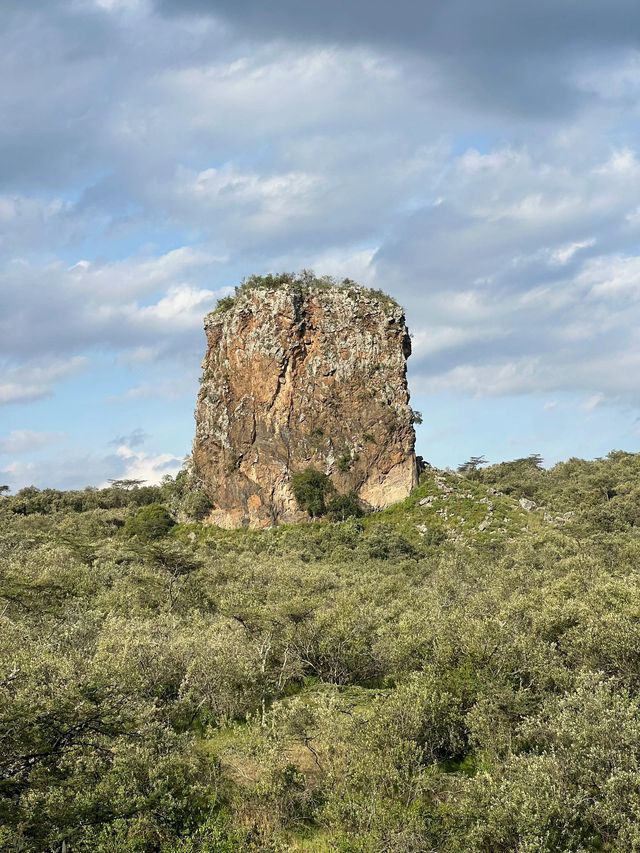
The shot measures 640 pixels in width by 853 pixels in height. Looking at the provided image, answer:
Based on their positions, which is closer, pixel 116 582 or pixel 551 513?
pixel 116 582

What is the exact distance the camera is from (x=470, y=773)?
2022 centimetres

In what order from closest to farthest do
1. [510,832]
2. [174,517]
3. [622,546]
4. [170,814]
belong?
[510,832]
[170,814]
[622,546]
[174,517]

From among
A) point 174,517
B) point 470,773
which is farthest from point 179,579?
point 174,517

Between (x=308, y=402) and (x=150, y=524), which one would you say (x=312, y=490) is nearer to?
(x=308, y=402)

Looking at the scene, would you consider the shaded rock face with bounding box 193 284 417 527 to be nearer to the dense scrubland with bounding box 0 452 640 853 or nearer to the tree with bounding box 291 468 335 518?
the tree with bounding box 291 468 335 518

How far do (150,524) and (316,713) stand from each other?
68.9 m

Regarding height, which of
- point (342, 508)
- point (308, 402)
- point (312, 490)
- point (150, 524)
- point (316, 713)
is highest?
point (308, 402)

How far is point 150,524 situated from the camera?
8656 cm

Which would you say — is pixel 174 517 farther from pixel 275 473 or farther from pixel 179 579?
pixel 179 579

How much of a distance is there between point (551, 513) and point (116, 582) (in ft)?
169

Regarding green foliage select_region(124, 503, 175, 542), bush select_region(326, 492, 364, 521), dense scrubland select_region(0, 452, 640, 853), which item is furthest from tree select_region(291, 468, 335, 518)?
dense scrubland select_region(0, 452, 640, 853)

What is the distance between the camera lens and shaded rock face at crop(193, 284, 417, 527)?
8419 cm

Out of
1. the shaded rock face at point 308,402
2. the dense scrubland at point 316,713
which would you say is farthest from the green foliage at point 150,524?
the dense scrubland at point 316,713

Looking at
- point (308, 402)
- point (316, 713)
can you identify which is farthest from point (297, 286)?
point (316, 713)
